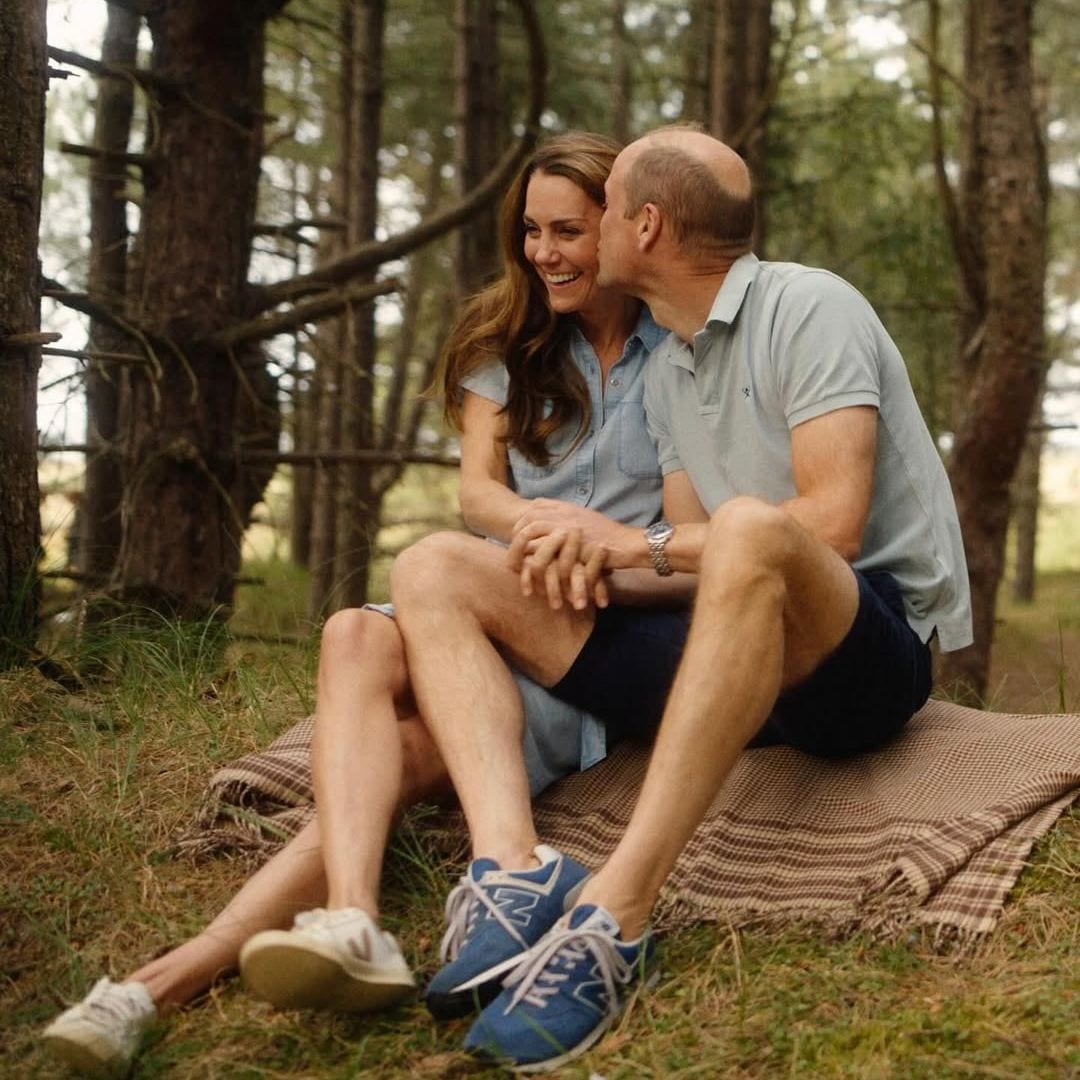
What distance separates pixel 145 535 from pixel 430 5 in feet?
23.1

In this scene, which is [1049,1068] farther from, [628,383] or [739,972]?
[628,383]

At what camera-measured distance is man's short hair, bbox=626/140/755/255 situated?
3.22 metres

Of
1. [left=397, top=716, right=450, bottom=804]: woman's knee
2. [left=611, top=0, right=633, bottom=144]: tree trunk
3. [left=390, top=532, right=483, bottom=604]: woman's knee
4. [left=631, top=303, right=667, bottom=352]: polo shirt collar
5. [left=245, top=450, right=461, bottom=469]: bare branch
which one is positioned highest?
[left=611, top=0, right=633, bottom=144]: tree trunk

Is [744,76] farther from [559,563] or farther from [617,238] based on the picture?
[559,563]

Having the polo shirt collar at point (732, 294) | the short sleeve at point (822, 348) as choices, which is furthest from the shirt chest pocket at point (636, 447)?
the short sleeve at point (822, 348)

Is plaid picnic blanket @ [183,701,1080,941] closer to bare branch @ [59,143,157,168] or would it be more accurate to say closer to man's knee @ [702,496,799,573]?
man's knee @ [702,496,799,573]

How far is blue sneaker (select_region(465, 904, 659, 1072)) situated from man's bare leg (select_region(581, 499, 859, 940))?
5cm

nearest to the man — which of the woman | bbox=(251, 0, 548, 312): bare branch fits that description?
the woman

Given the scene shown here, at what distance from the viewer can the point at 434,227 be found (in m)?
5.18

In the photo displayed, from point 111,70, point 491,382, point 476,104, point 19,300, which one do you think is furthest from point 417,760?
point 476,104

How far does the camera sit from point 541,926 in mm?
2510

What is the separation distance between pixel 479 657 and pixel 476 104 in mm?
6874

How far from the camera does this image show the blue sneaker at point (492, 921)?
2.41 m

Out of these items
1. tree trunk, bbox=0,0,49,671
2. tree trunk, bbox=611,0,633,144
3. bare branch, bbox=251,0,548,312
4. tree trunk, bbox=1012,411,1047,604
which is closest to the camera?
tree trunk, bbox=0,0,49,671
